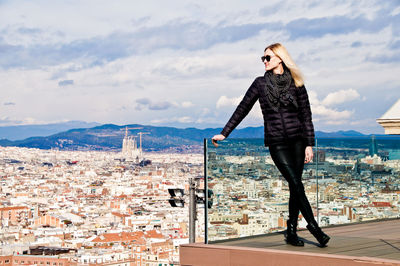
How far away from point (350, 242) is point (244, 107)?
1312 millimetres

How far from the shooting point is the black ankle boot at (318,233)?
4.38 m

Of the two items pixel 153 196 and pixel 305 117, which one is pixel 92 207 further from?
pixel 305 117

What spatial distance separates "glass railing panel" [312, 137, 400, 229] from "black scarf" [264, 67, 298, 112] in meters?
1.58

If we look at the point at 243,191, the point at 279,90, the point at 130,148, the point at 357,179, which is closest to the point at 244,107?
the point at 279,90

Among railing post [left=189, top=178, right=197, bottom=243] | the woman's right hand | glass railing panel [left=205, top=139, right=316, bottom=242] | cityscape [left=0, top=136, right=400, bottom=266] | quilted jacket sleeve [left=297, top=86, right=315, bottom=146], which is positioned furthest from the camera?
railing post [left=189, top=178, right=197, bottom=243]

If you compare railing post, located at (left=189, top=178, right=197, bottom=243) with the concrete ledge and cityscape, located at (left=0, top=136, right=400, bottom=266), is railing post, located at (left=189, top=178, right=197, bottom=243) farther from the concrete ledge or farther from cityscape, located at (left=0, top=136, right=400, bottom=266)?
the concrete ledge

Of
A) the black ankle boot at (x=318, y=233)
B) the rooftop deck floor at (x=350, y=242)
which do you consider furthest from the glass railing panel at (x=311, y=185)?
the black ankle boot at (x=318, y=233)

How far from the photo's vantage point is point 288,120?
437cm

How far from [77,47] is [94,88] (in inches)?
531

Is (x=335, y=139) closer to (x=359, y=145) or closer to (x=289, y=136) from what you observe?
(x=359, y=145)

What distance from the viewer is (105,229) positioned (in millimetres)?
48094

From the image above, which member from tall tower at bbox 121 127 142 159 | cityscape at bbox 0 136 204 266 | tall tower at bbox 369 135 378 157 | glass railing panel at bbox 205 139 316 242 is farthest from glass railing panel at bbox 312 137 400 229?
tall tower at bbox 121 127 142 159

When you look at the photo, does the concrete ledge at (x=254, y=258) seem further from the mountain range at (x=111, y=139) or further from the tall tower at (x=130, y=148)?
the tall tower at (x=130, y=148)

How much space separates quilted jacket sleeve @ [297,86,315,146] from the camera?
4387 millimetres
